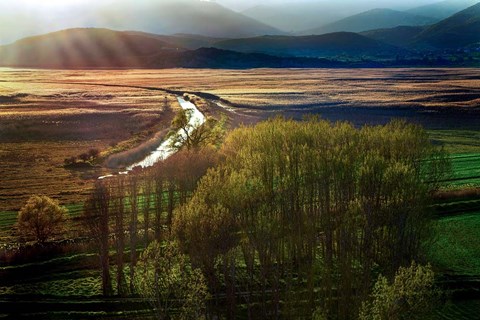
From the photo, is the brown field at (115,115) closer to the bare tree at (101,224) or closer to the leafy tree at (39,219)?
the leafy tree at (39,219)

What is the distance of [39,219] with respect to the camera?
5253cm

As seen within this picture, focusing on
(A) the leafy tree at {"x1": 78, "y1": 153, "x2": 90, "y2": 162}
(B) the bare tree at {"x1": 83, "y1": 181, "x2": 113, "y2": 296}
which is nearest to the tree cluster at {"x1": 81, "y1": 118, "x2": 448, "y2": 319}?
(B) the bare tree at {"x1": 83, "y1": 181, "x2": 113, "y2": 296}

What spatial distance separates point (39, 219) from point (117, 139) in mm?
63547

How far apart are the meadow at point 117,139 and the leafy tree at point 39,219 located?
2.40 m

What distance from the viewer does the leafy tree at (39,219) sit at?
52344 millimetres

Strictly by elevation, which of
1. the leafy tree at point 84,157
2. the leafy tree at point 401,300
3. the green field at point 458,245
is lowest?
the green field at point 458,245

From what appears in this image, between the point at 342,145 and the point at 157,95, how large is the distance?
15469 centimetres


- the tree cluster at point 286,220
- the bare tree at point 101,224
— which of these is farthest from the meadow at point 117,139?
the tree cluster at point 286,220

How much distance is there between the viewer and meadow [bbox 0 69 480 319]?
44.9m

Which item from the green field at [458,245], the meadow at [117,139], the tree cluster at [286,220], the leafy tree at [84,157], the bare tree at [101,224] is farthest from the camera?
the leafy tree at [84,157]

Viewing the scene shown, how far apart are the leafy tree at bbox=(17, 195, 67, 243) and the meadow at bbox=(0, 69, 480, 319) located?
2403 mm

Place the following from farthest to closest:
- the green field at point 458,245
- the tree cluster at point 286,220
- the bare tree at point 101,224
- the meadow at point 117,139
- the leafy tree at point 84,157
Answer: the leafy tree at point 84,157
the green field at point 458,245
the meadow at point 117,139
the bare tree at point 101,224
the tree cluster at point 286,220

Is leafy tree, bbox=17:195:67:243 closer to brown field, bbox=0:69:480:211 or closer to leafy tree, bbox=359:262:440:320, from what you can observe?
brown field, bbox=0:69:480:211

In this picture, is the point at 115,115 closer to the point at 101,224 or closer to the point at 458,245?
the point at 101,224
